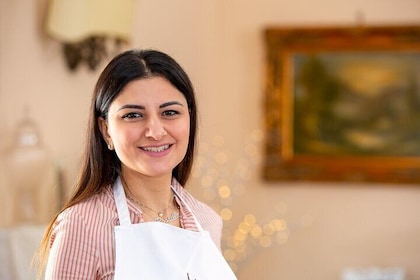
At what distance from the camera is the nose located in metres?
1.49

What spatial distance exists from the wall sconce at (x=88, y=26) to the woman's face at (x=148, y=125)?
206cm

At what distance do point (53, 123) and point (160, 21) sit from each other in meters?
0.89

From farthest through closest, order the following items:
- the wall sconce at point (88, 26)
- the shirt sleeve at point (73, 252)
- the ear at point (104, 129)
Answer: the wall sconce at point (88, 26) < the ear at point (104, 129) < the shirt sleeve at point (73, 252)

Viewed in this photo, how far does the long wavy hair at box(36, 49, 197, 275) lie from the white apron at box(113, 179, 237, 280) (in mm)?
43

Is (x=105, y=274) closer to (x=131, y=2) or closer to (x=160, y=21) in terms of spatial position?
(x=131, y=2)

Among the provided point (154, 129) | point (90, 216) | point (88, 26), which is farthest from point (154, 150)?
point (88, 26)

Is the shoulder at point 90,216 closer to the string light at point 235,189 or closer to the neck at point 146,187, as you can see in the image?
the neck at point 146,187

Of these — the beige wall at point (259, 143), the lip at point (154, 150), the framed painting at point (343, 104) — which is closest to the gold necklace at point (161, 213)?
the lip at point (154, 150)

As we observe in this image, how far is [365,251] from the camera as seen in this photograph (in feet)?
14.3

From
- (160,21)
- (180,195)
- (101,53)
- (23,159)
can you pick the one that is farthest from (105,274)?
(160,21)

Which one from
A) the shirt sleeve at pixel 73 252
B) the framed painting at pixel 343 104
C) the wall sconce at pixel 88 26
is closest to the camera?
the shirt sleeve at pixel 73 252

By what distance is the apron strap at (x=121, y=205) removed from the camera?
1537mm

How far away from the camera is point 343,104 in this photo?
14.3ft

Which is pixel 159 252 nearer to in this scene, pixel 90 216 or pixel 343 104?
pixel 90 216
